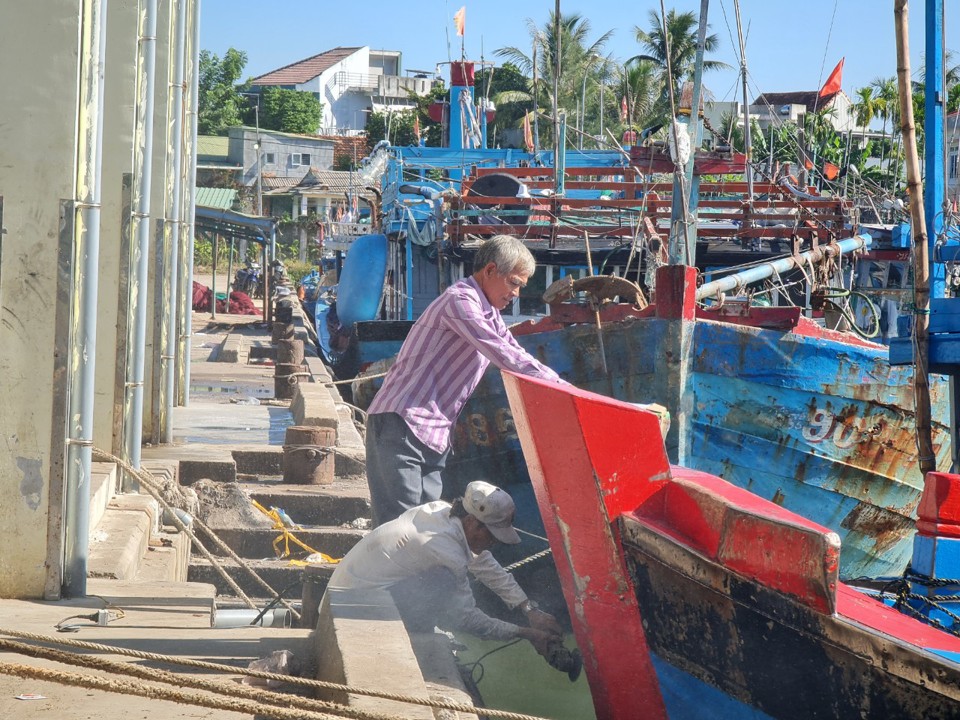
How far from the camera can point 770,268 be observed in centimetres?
891

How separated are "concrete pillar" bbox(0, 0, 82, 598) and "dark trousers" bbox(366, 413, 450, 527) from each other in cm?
131

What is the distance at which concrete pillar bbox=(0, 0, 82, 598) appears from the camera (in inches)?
173

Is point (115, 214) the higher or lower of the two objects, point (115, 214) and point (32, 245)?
the higher

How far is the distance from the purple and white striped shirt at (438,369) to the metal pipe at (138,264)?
258 cm

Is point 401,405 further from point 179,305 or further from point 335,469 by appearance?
point 179,305

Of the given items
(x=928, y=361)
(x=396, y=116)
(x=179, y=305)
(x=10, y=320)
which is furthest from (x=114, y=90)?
(x=396, y=116)

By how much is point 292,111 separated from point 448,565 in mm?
59967

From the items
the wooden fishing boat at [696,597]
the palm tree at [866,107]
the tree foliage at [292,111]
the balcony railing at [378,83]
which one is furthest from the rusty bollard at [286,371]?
the balcony railing at [378,83]

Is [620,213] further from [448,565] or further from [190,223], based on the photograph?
[448,565]

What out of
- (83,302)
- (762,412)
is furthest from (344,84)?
(83,302)

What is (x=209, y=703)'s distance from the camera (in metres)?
3.05

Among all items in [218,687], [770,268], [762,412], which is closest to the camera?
[218,687]

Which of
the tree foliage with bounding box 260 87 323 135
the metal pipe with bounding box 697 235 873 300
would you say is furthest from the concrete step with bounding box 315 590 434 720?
the tree foliage with bounding box 260 87 323 135

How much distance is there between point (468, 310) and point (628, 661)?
1.49 m
